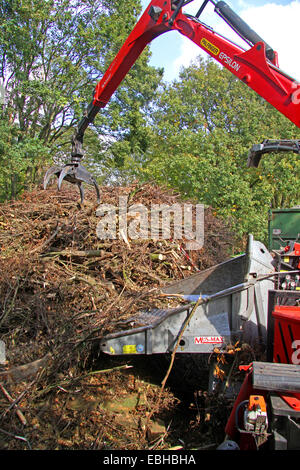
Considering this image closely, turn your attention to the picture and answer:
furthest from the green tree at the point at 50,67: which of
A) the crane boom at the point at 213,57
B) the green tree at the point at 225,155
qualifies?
the crane boom at the point at 213,57

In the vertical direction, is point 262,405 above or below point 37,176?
below

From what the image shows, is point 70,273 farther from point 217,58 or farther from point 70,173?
point 217,58

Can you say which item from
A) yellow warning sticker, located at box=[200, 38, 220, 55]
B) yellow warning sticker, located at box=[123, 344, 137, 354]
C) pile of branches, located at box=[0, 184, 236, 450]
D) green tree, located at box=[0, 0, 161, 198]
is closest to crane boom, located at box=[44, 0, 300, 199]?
yellow warning sticker, located at box=[200, 38, 220, 55]

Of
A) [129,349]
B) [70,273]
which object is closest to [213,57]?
[129,349]

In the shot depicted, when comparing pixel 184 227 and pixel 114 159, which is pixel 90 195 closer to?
pixel 184 227

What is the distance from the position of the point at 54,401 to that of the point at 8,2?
13290 mm

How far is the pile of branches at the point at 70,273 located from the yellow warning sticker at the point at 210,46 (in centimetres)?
294

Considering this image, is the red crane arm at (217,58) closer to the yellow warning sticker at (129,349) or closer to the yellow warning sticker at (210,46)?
the yellow warning sticker at (210,46)

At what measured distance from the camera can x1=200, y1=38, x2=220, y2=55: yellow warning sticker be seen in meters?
3.74

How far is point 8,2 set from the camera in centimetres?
1245

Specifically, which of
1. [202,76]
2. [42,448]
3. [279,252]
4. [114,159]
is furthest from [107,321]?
[202,76]

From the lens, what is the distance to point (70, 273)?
224 inches

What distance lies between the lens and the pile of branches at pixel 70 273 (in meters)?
4.18

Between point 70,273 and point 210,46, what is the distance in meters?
3.61
